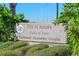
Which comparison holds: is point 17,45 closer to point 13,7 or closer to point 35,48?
point 35,48

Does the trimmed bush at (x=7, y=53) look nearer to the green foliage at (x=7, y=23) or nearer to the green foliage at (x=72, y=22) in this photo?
the green foliage at (x=7, y=23)

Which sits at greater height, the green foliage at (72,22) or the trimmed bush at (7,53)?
the green foliage at (72,22)

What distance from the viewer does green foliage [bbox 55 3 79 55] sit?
115 inches

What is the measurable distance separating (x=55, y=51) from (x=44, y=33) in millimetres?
210

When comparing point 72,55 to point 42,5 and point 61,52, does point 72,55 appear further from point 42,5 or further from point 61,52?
point 42,5

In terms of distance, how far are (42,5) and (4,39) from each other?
1.72ft

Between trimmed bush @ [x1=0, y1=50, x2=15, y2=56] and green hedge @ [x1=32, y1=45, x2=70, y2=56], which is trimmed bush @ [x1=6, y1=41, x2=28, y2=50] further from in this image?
green hedge @ [x1=32, y1=45, x2=70, y2=56]

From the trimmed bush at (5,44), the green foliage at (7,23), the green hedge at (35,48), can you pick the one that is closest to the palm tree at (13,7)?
the green foliage at (7,23)

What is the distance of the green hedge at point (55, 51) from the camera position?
9.64 ft

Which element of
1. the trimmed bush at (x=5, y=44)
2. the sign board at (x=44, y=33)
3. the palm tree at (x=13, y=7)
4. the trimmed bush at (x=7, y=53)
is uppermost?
the palm tree at (x=13, y=7)

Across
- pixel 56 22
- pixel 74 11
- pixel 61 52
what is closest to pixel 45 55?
pixel 61 52

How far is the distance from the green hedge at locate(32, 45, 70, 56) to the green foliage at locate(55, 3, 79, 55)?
61 mm

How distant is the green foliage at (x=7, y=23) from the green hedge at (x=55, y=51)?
1.05ft

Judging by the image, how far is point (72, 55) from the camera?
9.65 feet
